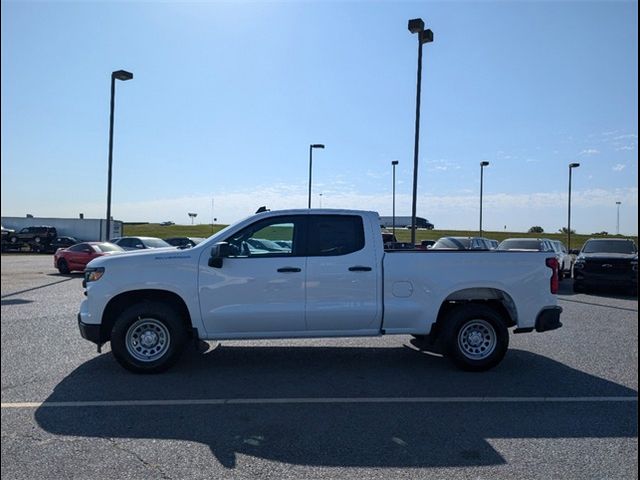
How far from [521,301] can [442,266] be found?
1.10 m

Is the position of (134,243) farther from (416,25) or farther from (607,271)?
(607,271)

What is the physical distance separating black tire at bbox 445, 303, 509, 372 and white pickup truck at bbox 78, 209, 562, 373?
0.01 metres

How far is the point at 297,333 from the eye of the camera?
6332 mm

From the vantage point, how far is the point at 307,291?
247 inches

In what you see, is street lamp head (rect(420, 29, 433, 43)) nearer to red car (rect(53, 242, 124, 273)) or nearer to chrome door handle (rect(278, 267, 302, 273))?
chrome door handle (rect(278, 267, 302, 273))

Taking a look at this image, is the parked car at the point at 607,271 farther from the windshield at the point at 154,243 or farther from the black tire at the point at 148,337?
the windshield at the point at 154,243

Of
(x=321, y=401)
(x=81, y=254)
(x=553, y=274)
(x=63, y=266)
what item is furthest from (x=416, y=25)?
(x=63, y=266)

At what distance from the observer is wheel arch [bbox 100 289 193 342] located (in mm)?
6293

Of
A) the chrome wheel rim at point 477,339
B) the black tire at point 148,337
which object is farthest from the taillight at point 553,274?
the black tire at point 148,337

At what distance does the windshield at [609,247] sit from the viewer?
17281mm

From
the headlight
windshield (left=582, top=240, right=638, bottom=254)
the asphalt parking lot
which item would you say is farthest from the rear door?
windshield (left=582, top=240, right=638, bottom=254)

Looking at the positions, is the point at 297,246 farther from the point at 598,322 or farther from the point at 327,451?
the point at 598,322

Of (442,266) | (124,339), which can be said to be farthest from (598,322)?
(124,339)

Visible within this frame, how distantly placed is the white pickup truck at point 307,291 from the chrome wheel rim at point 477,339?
1 centimetres
